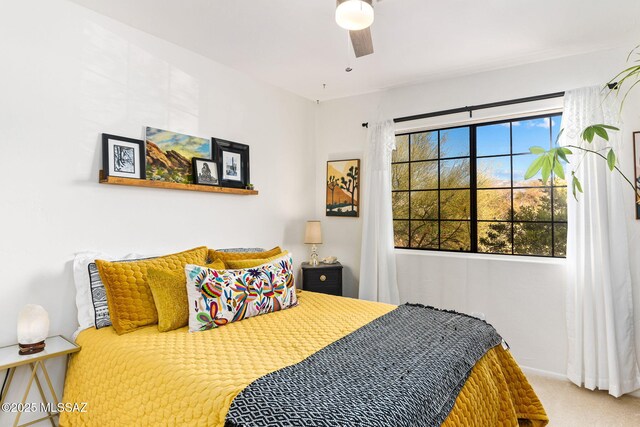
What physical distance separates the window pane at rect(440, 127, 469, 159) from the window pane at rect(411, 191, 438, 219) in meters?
0.40

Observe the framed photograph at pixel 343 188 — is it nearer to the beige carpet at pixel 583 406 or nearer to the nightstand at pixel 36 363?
the beige carpet at pixel 583 406

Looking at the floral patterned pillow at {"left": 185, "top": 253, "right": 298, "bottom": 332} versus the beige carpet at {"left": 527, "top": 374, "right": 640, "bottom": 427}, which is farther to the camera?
the beige carpet at {"left": 527, "top": 374, "right": 640, "bottom": 427}

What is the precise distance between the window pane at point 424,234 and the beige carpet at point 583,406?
141 cm

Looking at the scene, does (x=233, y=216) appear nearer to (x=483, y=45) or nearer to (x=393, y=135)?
(x=393, y=135)

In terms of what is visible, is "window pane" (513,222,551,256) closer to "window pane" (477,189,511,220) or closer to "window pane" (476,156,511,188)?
"window pane" (477,189,511,220)

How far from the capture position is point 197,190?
290 cm

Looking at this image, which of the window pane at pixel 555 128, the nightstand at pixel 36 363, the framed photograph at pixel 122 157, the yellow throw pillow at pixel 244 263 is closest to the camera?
the nightstand at pixel 36 363

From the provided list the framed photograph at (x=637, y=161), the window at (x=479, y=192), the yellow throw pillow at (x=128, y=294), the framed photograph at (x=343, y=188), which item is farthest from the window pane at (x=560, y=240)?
the yellow throw pillow at (x=128, y=294)

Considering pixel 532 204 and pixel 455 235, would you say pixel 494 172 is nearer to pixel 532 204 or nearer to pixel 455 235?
pixel 532 204

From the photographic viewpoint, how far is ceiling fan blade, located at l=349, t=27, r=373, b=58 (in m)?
1.90

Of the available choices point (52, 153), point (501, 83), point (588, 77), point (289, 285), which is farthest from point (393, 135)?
point (52, 153)

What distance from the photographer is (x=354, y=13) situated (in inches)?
64.1

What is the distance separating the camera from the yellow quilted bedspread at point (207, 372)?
1.44 m

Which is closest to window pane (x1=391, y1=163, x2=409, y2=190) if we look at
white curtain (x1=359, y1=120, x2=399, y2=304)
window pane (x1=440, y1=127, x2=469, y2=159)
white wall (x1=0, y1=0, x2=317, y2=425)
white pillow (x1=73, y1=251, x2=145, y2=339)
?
white curtain (x1=359, y1=120, x2=399, y2=304)
